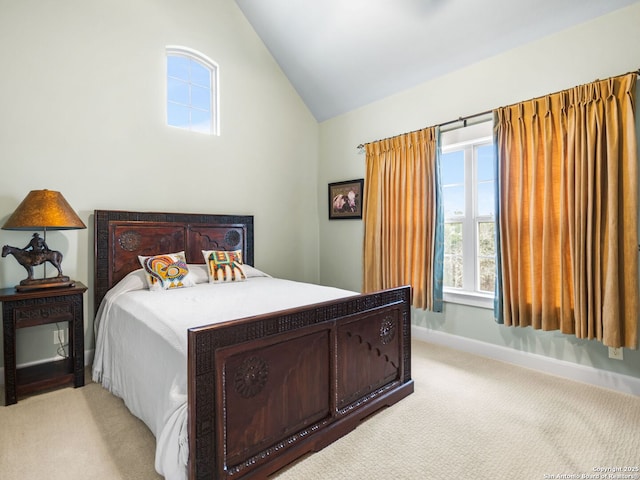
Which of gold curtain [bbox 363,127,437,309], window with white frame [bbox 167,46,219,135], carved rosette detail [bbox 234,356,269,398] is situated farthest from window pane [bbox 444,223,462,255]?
window with white frame [bbox 167,46,219,135]

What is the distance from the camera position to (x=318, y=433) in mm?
1771

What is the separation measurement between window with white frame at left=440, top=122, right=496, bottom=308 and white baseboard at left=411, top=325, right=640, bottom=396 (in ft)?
1.29

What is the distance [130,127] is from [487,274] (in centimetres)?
362

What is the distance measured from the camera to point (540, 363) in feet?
9.07

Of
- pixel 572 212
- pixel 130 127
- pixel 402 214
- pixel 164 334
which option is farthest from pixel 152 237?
pixel 572 212

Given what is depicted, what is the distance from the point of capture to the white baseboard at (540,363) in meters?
2.40

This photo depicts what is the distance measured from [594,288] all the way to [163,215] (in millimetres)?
3652

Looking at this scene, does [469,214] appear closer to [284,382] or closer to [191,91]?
[284,382]

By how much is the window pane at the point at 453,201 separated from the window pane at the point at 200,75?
284 cm

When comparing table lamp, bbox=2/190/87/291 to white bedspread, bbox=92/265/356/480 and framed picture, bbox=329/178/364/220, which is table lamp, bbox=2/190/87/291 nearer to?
white bedspread, bbox=92/265/356/480

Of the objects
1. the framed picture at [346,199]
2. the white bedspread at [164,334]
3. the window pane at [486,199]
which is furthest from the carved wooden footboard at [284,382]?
the framed picture at [346,199]

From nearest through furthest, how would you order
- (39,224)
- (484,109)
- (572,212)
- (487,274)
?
→ (39,224), (572,212), (484,109), (487,274)

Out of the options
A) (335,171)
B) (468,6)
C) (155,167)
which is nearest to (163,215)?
(155,167)

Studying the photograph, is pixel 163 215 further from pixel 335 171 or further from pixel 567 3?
pixel 567 3
